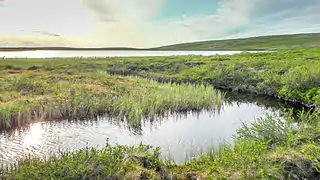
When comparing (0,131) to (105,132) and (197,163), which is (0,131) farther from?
(197,163)

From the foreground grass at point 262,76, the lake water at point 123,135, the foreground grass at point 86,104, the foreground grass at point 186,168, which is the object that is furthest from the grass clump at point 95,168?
the foreground grass at point 262,76

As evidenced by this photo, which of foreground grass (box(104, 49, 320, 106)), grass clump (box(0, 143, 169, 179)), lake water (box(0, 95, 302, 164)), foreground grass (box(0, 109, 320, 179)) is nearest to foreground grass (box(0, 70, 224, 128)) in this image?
lake water (box(0, 95, 302, 164))

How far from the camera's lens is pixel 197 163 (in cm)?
628

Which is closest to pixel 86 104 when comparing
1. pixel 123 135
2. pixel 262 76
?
pixel 123 135

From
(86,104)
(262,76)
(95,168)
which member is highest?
(262,76)

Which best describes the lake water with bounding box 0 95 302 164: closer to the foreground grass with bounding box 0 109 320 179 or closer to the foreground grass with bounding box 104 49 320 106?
the foreground grass with bounding box 0 109 320 179

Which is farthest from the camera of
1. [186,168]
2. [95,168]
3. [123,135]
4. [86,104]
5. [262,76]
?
[262,76]

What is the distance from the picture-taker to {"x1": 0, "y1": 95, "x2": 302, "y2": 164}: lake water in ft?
26.5

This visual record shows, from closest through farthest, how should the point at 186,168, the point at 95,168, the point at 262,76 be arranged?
the point at 95,168
the point at 186,168
the point at 262,76

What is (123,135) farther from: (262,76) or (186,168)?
(262,76)

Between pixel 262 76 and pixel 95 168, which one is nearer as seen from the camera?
pixel 95 168

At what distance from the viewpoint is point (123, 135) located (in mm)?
9648

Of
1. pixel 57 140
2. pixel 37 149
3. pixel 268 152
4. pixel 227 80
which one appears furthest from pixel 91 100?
pixel 227 80

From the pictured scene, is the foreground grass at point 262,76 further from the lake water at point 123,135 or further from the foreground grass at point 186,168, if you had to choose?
the foreground grass at point 186,168
